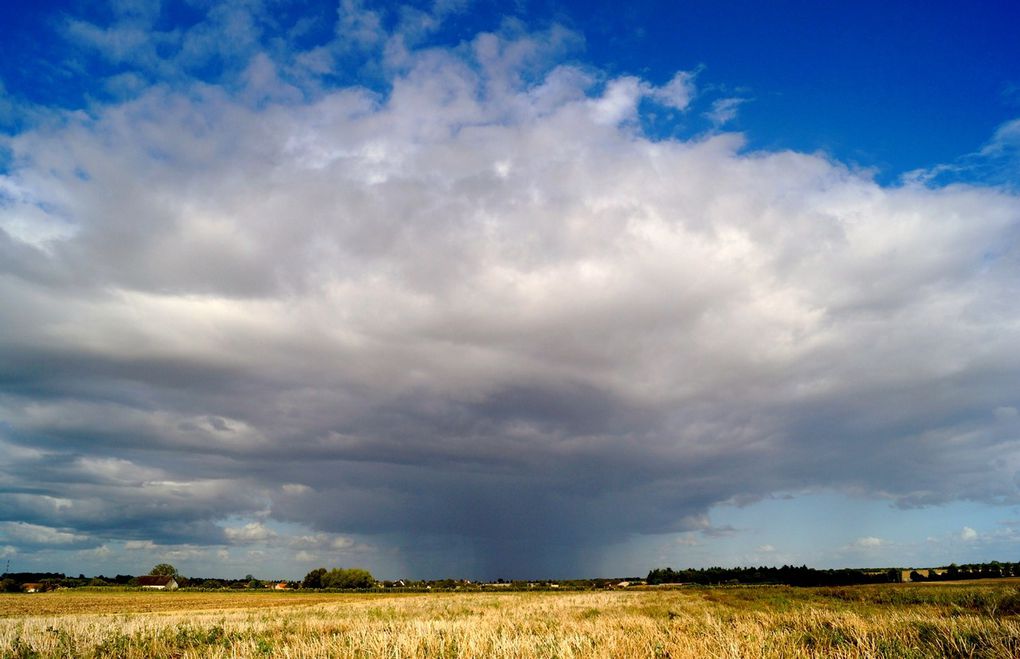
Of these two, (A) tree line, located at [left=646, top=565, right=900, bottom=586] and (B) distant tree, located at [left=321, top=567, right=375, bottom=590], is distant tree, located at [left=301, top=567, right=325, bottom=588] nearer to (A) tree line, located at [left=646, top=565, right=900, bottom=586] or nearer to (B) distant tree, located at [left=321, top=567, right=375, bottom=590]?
(B) distant tree, located at [left=321, top=567, right=375, bottom=590]

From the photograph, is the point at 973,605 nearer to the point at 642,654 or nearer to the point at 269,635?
the point at 642,654

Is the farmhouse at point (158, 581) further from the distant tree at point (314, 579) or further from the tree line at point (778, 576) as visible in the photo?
the tree line at point (778, 576)

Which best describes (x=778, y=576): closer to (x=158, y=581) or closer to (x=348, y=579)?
(x=348, y=579)

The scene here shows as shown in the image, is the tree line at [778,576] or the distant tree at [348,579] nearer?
the tree line at [778,576]

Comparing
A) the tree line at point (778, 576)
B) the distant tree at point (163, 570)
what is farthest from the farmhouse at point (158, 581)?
the tree line at point (778, 576)

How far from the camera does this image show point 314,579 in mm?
171250

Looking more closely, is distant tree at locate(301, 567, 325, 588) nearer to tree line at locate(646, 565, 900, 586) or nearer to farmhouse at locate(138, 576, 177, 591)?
farmhouse at locate(138, 576, 177, 591)

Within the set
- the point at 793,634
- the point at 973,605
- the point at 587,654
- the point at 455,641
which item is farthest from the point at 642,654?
the point at 973,605

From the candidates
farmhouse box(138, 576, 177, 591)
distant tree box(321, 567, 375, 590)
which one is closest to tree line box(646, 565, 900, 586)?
distant tree box(321, 567, 375, 590)

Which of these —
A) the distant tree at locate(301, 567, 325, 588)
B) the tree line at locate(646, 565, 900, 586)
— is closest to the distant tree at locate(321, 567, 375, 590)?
the distant tree at locate(301, 567, 325, 588)

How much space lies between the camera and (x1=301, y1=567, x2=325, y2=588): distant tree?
169375 mm

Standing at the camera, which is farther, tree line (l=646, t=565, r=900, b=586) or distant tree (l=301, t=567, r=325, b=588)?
distant tree (l=301, t=567, r=325, b=588)

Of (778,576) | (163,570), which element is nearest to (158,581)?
(163,570)

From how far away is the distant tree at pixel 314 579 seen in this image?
556 ft
